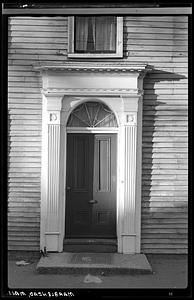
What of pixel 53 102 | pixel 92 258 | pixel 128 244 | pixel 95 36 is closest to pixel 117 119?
pixel 53 102

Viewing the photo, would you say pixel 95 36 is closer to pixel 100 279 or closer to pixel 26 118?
pixel 26 118

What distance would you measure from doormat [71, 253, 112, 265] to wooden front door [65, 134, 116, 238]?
1.12ft

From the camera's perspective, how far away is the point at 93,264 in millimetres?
5816

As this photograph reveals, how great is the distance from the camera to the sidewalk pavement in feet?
17.6

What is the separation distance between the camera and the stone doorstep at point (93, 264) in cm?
570

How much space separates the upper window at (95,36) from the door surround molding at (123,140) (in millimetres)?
279

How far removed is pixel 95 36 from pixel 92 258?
11.5ft

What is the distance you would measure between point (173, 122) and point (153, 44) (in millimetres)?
1281

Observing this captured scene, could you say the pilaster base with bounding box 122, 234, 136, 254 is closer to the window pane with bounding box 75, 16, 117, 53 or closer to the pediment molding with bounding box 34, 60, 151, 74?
the pediment molding with bounding box 34, 60, 151, 74

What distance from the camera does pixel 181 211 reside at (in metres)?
6.37

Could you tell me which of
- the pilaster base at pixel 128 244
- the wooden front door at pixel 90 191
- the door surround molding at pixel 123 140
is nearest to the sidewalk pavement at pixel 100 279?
Answer: the pilaster base at pixel 128 244
